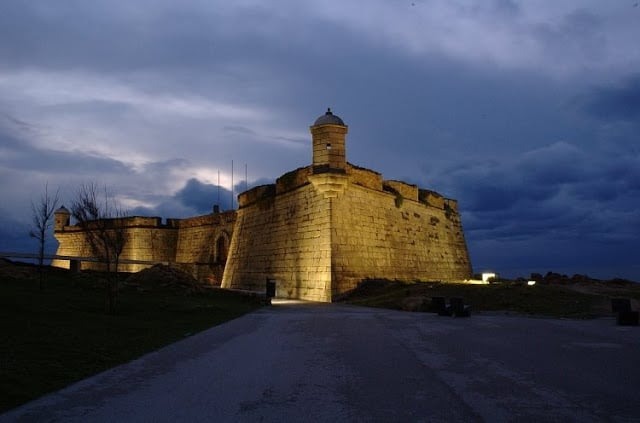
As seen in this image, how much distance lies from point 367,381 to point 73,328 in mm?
6875

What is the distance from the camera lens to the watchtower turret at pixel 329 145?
22.8 m

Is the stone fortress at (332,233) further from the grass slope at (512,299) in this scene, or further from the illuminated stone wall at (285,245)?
the grass slope at (512,299)

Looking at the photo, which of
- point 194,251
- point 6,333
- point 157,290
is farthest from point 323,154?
point 194,251

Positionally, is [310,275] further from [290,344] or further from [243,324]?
[290,344]

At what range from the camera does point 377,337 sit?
977 centimetres

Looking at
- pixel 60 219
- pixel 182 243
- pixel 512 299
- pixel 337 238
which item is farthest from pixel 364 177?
pixel 60 219

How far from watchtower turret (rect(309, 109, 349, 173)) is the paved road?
13.4 m

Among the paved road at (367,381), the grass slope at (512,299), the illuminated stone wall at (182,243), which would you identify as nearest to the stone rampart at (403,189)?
the grass slope at (512,299)

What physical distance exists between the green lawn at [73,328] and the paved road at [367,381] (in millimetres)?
506

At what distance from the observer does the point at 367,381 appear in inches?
226

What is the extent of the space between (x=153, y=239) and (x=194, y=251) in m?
3.97

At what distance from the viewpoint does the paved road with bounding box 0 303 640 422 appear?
14.6ft

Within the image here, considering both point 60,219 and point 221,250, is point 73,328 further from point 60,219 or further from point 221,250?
point 60,219

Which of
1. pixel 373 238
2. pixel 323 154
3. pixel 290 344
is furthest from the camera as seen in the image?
pixel 373 238
